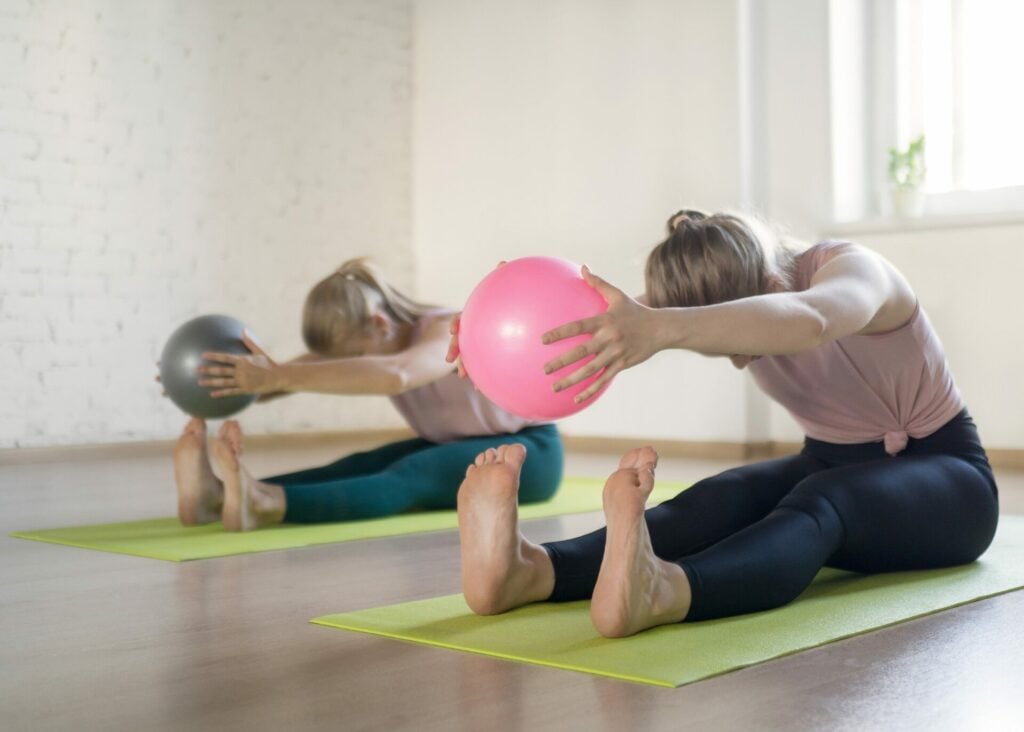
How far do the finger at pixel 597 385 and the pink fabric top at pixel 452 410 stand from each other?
1.79 m

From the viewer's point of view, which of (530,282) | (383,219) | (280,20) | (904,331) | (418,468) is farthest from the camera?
(383,219)

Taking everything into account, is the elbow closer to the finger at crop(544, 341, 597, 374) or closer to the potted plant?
the finger at crop(544, 341, 597, 374)

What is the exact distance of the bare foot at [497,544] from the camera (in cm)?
186

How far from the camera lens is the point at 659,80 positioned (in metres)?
5.84

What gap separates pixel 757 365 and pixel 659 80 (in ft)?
12.4

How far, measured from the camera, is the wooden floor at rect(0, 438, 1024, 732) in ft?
4.86

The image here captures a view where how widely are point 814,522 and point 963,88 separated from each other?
3.71 m

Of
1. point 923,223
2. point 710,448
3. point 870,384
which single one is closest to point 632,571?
point 870,384

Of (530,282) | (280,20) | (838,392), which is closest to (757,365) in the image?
(838,392)

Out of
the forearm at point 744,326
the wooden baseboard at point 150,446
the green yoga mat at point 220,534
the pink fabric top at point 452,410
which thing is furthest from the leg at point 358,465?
the wooden baseboard at point 150,446

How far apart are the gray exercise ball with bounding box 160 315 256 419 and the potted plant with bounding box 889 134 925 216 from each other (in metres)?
3.00

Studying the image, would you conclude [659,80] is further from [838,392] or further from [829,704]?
[829,704]

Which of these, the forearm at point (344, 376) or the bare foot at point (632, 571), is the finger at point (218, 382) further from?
the bare foot at point (632, 571)

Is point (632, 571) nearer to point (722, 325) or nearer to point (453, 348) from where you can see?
point (722, 325)
